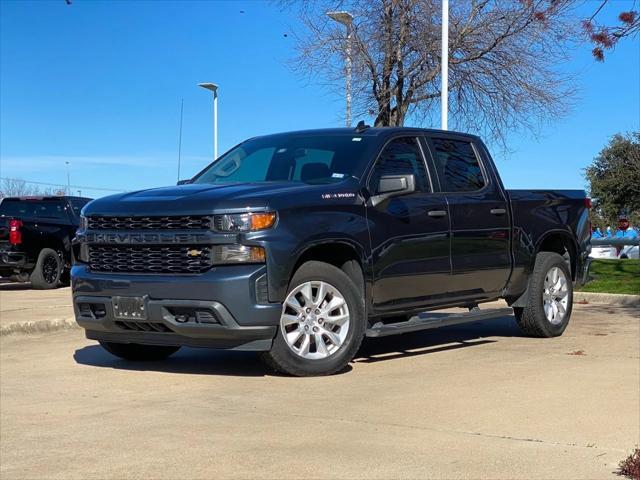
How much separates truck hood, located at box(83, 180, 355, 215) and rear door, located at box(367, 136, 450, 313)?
0.48 meters

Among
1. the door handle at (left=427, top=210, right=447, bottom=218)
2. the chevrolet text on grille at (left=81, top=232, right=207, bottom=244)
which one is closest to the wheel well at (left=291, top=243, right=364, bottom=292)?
the door handle at (left=427, top=210, right=447, bottom=218)

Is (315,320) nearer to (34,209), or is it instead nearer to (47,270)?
(47,270)

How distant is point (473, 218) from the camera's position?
802 cm

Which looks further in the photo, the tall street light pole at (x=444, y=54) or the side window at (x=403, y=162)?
the tall street light pole at (x=444, y=54)

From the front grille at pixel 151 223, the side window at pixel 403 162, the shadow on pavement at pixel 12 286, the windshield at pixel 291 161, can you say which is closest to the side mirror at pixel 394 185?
the side window at pixel 403 162

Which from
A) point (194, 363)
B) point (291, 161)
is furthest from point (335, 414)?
point (291, 161)

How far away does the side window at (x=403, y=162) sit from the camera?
7465 millimetres

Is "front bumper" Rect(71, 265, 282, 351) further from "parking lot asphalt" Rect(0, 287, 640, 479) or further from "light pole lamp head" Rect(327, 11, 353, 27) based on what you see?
"light pole lamp head" Rect(327, 11, 353, 27)

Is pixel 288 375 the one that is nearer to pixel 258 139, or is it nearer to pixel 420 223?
pixel 420 223

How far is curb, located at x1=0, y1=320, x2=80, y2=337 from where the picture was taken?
31.4 ft

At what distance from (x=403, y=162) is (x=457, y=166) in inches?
32.9

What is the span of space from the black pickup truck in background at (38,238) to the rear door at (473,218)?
9698 mm

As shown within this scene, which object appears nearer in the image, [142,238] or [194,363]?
[142,238]

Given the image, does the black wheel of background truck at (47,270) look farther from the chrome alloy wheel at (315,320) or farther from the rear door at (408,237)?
the chrome alloy wheel at (315,320)
